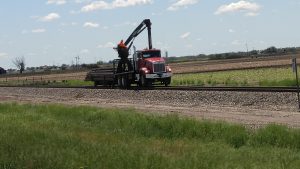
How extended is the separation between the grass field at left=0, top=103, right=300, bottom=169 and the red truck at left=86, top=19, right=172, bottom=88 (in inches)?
768

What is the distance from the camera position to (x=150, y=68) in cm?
4081

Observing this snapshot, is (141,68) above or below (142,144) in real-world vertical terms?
above

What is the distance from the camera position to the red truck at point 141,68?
1609 inches

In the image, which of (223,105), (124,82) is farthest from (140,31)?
(223,105)

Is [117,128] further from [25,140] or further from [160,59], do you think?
[160,59]

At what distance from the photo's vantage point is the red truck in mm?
40875

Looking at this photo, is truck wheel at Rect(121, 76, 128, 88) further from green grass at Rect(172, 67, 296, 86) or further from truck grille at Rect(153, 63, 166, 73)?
green grass at Rect(172, 67, 296, 86)

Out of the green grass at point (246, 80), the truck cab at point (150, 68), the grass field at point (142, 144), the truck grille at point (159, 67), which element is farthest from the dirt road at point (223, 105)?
the green grass at point (246, 80)

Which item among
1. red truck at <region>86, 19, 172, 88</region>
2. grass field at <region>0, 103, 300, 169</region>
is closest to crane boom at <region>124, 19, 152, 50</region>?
red truck at <region>86, 19, 172, 88</region>

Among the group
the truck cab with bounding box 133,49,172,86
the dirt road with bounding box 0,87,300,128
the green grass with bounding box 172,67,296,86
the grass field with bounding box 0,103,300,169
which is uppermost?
the truck cab with bounding box 133,49,172,86

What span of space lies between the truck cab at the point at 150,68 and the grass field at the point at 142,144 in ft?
63.5

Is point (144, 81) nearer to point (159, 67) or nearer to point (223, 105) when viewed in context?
point (159, 67)

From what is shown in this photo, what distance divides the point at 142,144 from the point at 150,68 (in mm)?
26295

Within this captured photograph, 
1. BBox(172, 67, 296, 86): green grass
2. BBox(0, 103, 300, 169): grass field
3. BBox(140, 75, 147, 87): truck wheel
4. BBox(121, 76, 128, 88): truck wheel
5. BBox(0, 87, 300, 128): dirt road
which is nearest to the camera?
BBox(0, 103, 300, 169): grass field
